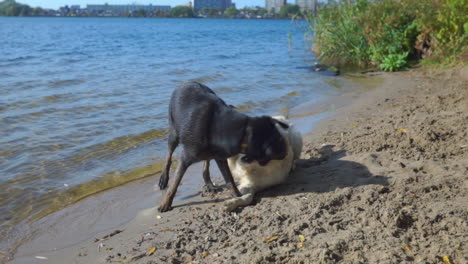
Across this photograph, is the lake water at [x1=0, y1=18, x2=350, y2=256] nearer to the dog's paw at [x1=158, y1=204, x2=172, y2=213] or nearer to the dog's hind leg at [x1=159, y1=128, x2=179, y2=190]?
the dog's hind leg at [x1=159, y1=128, x2=179, y2=190]

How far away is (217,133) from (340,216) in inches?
54.5

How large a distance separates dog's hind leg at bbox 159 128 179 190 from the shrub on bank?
9153 mm

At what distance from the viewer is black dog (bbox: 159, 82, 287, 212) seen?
4059mm

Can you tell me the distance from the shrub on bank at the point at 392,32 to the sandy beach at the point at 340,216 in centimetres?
710

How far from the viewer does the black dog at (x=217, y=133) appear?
4.06 meters

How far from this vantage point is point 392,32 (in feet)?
45.5

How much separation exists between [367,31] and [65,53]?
13790 millimetres

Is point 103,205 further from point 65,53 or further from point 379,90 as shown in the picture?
point 65,53

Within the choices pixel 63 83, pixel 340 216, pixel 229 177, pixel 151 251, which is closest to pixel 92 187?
pixel 229 177

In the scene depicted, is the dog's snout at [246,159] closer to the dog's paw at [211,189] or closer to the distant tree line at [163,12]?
the dog's paw at [211,189]

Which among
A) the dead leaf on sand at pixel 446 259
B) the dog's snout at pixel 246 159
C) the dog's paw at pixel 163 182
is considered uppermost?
the dog's snout at pixel 246 159

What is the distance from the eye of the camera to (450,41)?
1197 centimetres

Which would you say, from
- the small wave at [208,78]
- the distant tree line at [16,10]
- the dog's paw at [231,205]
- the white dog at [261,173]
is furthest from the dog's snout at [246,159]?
the distant tree line at [16,10]

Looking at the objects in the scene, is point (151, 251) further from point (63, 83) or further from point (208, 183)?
point (63, 83)
